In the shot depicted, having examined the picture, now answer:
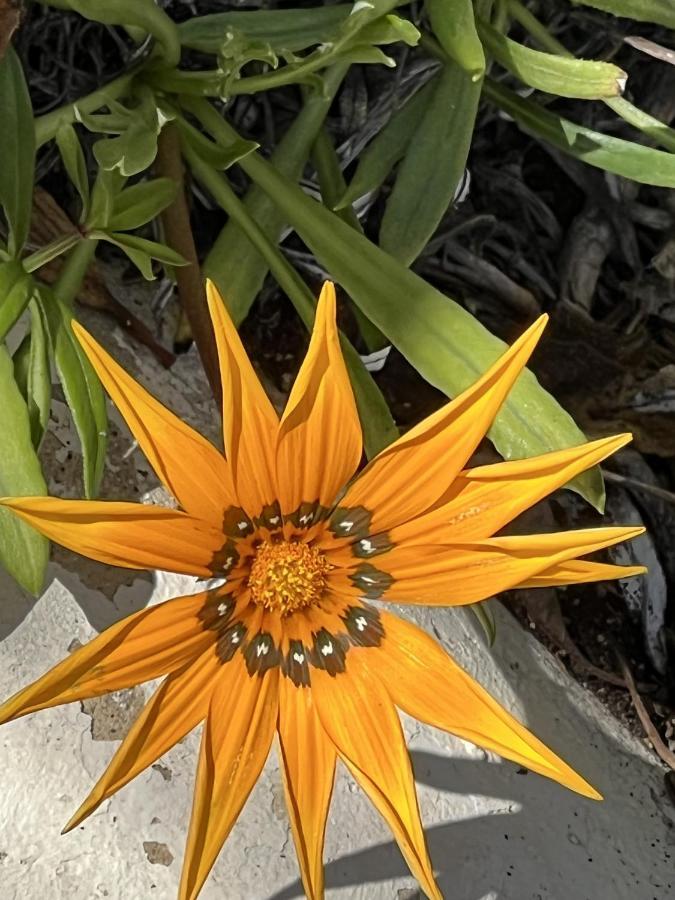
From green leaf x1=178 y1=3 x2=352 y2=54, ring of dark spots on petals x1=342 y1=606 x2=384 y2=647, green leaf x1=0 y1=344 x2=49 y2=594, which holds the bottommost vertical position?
ring of dark spots on petals x1=342 y1=606 x2=384 y2=647

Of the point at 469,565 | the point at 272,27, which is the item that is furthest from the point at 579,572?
the point at 272,27

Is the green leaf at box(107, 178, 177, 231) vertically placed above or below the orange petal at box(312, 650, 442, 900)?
above

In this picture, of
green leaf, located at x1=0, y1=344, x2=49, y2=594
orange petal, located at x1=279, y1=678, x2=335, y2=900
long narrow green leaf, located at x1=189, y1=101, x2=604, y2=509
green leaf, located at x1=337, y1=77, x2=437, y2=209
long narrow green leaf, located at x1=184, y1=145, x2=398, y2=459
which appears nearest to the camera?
orange petal, located at x1=279, y1=678, x2=335, y2=900

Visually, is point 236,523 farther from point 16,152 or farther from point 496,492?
point 16,152

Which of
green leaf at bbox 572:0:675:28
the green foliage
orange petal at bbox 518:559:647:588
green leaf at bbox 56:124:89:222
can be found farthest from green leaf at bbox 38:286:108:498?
green leaf at bbox 572:0:675:28

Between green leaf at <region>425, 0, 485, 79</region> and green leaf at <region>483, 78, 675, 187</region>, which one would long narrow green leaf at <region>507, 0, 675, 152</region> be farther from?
green leaf at <region>425, 0, 485, 79</region>

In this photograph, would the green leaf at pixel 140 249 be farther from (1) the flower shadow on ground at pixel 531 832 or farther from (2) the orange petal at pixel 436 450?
(1) the flower shadow on ground at pixel 531 832

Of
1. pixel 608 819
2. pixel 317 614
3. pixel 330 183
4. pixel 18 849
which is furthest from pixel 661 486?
pixel 18 849
